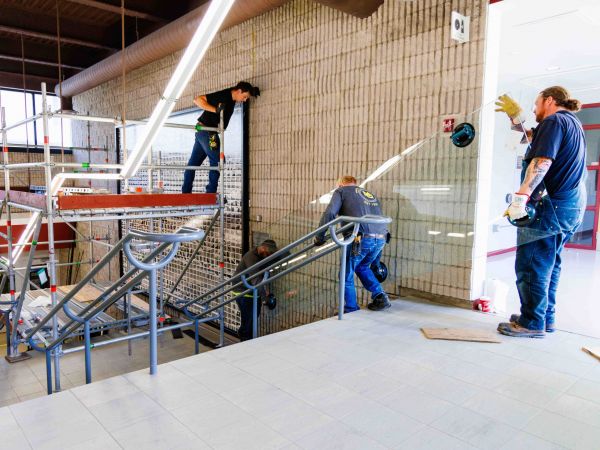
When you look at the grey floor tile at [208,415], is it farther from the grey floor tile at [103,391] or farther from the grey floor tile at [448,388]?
the grey floor tile at [448,388]

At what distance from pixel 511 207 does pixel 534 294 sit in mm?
603

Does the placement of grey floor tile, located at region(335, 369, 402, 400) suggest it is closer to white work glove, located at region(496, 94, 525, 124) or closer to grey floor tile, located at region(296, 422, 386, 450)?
grey floor tile, located at region(296, 422, 386, 450)

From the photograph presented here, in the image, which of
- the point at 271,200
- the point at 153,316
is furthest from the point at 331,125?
the point at 153,316

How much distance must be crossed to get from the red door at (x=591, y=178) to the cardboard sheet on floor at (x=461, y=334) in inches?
178

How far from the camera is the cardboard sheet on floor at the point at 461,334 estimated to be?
9.81 ft

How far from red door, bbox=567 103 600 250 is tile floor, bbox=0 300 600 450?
477cm

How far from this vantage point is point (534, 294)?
2980mm

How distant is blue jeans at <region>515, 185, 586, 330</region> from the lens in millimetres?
2934

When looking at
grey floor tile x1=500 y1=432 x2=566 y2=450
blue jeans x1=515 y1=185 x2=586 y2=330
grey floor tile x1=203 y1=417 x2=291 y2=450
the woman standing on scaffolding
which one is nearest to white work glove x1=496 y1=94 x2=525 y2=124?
blue jeans x1=515 y1=185 x2=586 y2=330

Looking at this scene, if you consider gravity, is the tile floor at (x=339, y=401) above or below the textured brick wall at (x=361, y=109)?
below

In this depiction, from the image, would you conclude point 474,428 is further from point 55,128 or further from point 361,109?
point 55,128

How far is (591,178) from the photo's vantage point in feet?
22.9

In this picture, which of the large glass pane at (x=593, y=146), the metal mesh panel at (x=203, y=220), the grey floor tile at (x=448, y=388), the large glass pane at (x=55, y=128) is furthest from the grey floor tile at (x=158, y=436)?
the large glass pane at (x=55, y=128)

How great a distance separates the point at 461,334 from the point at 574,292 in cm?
218
